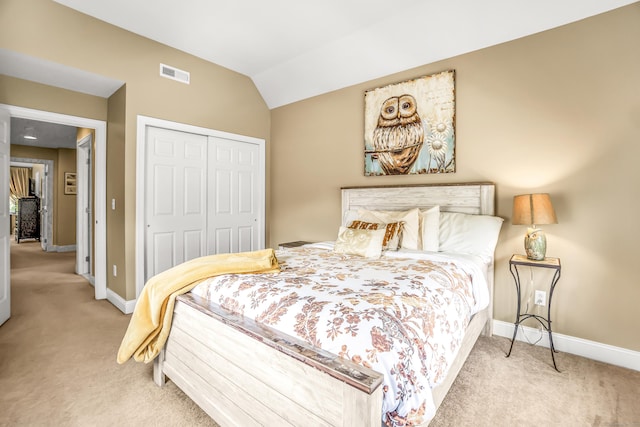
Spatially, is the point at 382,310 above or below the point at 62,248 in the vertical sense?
above

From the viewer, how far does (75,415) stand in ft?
5.34

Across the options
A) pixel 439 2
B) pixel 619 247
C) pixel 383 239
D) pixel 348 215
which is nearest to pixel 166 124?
pixel 348 215

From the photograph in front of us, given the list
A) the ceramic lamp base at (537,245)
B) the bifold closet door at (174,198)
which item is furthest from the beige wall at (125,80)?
the ceramic lamp base at (537,245)

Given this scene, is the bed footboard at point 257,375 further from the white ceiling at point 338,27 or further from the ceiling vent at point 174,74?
the ceiling vent at point 174,74

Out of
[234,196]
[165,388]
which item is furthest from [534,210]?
[234,196]

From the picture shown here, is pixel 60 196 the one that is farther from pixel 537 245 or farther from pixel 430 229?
pixel 537 245

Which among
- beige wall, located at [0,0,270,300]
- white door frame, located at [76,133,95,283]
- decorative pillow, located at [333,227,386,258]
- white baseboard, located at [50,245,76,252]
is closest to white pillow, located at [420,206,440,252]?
decorative pillow, located at [333,227,386,258]

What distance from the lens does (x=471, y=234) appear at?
2.51m

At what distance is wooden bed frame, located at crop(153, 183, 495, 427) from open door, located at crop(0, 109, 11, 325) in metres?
2.12

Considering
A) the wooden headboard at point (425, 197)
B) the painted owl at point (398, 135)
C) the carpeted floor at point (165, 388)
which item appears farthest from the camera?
the painted owl at point (398, 135)

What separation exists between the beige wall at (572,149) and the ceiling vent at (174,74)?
98.6 inches

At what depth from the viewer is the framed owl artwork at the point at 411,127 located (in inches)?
115

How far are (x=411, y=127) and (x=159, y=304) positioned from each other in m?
2.65

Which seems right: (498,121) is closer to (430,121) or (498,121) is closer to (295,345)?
(430,121)
